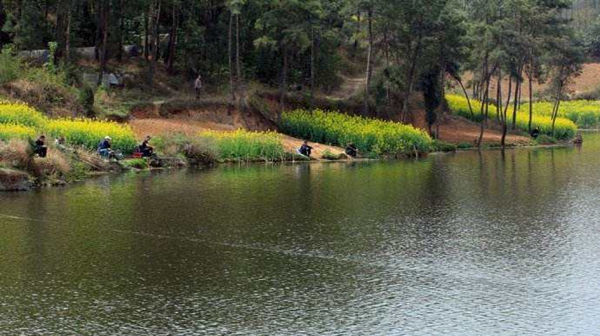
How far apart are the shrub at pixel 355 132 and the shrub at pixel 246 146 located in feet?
23.5

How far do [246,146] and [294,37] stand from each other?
10.7m

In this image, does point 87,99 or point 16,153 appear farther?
point 87,99

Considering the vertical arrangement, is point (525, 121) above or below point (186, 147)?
below

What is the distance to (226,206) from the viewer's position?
1598 inches

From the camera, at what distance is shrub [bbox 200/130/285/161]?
61844mm

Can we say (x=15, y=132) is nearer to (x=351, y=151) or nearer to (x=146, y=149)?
(x=146, y=149)

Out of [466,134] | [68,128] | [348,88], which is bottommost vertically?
[466,134]

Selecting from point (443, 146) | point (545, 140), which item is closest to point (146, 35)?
point (443, 146)

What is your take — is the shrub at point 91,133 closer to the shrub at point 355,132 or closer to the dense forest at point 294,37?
the dense forest at point 294,37

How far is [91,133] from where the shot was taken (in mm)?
54844

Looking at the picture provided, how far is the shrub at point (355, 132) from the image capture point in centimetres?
6981

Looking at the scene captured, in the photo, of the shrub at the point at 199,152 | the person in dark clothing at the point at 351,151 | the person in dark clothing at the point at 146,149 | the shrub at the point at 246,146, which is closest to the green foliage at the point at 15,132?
the person in dark clothing at the point at 146,149

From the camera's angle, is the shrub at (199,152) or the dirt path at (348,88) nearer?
the shrub at (199,152)

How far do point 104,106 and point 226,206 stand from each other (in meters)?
27.0
